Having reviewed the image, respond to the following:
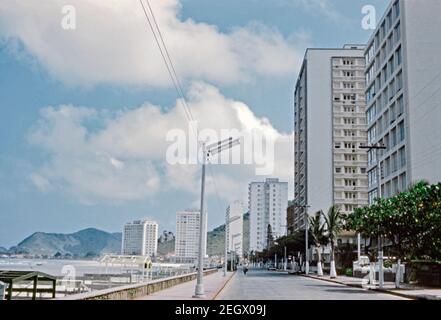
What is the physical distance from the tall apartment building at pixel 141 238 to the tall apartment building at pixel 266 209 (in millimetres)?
35313

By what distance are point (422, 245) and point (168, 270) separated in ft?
45.9

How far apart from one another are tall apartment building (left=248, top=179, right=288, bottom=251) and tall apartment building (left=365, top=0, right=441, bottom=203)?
48.4ft

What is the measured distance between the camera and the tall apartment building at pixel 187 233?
2716cm

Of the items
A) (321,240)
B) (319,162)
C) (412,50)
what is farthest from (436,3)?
(319,162)

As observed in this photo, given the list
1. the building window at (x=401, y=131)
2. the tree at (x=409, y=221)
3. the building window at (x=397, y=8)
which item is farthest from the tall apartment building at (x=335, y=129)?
the tree at (x=409, y=221)

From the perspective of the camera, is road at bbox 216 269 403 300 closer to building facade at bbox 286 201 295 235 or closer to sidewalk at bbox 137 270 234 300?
sidewalk at bbox 137 270 234 300

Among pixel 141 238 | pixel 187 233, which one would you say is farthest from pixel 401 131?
pixel 141 238

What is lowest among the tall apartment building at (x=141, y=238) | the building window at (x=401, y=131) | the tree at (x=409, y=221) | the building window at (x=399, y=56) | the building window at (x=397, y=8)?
the tall apartment building at (x=141, y=238)

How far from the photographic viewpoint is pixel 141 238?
2236 cm

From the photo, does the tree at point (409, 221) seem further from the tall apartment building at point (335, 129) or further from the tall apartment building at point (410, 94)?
the tall apartment building at point (335, 129)

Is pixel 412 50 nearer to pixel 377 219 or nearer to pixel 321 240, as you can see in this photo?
pixel 321 240

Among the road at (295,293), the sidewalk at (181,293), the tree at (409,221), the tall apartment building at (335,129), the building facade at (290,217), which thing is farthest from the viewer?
the building facade at (290,217)

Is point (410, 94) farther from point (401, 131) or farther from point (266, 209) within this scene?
point (266, 209)
